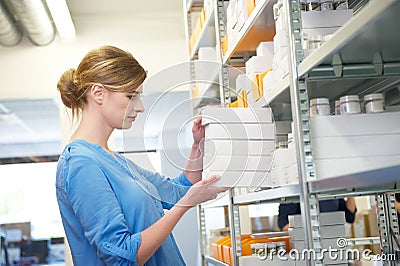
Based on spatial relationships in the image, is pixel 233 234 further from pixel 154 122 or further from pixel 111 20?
pixel 111 20

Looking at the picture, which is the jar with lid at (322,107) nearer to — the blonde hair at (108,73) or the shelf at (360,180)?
the shelf at (360,180)

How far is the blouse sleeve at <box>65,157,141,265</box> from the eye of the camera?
1646 millimetres

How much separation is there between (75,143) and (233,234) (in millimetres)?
919

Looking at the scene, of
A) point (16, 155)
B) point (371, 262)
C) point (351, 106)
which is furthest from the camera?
point (16, 155)

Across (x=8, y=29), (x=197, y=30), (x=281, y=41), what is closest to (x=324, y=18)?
(x=281, y=41)

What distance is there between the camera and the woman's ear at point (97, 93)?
1.80 m

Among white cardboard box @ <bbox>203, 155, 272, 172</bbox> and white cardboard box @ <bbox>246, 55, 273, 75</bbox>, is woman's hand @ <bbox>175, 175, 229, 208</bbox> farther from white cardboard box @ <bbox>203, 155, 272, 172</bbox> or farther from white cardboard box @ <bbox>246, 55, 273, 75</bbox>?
white cardboard box @ <bbox>246, 55, 273, 75</bbox>

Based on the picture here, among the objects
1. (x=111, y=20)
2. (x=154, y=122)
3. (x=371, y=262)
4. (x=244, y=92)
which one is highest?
(x=111, y=20)

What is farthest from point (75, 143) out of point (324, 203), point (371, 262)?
point (324, 203)

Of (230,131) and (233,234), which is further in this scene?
(233,234)

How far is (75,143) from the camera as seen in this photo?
5.84ft

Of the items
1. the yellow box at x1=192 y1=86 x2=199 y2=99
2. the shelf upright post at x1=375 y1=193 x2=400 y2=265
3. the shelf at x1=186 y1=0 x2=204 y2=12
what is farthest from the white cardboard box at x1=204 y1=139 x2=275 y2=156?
the shelf at x1=186 y1=0 x2=204 y2=12

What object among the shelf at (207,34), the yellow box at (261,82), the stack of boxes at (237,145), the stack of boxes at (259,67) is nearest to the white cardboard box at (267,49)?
the stack of boxes at (259,67)

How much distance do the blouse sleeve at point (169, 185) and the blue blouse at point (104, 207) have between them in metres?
0.11
